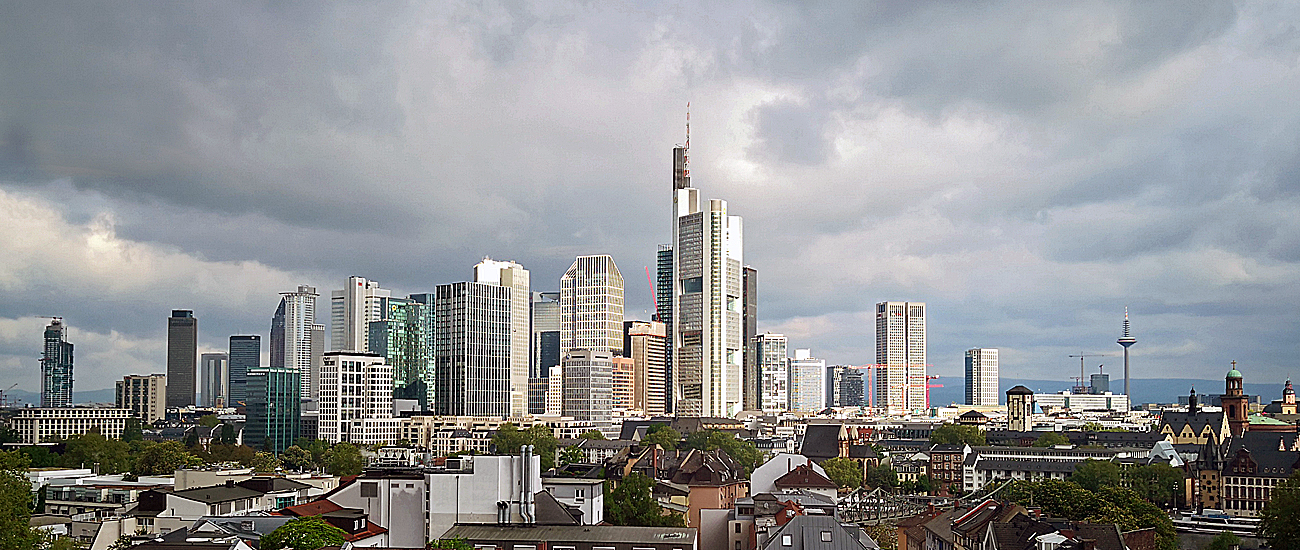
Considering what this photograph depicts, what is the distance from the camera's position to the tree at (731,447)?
464 feet

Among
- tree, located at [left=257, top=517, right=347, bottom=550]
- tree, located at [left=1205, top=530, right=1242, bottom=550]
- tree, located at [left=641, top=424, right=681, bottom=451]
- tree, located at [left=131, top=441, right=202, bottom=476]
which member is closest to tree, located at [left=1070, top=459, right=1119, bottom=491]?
tree, located at [left=1205, top=530, right=1242, bottom=550]

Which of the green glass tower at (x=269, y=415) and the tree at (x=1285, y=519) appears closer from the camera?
the tree at (x=1285, y=519)

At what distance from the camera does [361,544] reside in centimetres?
4494

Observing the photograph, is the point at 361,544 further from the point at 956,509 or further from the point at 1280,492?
the point at 1280,492

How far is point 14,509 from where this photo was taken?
198 feet

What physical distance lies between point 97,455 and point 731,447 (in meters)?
68.1

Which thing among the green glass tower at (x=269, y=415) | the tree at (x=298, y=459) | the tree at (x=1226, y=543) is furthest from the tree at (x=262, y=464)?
the tree at (x=1226, y=543)

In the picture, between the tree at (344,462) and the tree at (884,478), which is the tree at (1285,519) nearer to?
the tree at (884,478)

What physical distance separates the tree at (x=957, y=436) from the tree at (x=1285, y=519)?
96.2 m

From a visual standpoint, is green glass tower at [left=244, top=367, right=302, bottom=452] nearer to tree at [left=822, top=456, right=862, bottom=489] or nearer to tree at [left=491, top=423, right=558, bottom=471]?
tree at [left=491, top=423, right=558, bottom=471]

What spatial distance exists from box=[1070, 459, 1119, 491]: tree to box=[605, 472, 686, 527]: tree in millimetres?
50904

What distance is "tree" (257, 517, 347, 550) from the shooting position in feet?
135

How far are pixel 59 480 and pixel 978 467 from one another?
298 ft

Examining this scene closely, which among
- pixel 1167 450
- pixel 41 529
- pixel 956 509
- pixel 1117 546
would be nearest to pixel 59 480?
pixel 41 529
